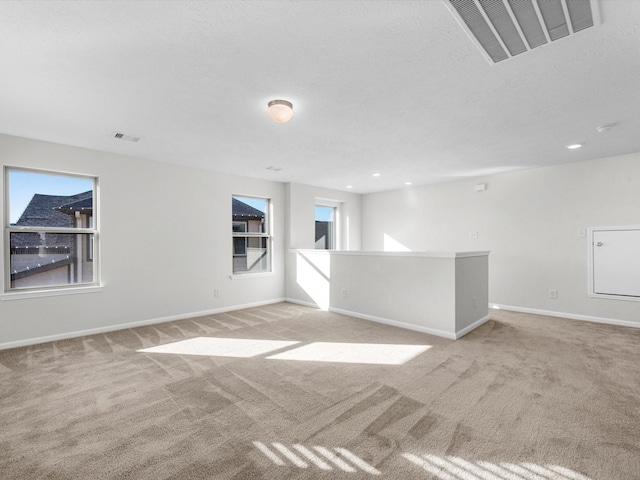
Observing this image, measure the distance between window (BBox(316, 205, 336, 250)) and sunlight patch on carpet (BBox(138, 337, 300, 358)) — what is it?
382 cm

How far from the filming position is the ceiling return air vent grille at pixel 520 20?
1516 mm

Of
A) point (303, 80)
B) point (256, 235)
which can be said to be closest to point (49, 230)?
point (256, 235)

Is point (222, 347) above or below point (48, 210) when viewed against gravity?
below

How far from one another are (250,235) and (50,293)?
2876 mm

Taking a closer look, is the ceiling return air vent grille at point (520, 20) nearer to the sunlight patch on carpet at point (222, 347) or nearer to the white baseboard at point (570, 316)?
the sunlight patch on carpet at point (222, 347)

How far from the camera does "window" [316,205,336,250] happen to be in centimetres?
718

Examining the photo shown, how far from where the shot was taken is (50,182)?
3.73 metres

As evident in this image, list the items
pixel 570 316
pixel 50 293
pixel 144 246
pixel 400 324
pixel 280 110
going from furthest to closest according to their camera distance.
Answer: pixel 570 316 < pixel 144 246 < pixel 400 324 < pixel 50 293 < pixel 280 110

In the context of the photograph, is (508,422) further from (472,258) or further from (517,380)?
(472,258)

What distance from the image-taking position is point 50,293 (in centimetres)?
361

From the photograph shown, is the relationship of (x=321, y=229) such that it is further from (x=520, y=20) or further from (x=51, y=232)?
(x=520, y=20)

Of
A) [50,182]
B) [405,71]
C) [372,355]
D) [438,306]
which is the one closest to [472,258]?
[438,306]

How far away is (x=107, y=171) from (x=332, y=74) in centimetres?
345

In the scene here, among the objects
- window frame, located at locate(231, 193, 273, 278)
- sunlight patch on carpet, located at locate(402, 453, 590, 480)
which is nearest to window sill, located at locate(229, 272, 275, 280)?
window frame, located at locate(231, 193, 273, 278)
